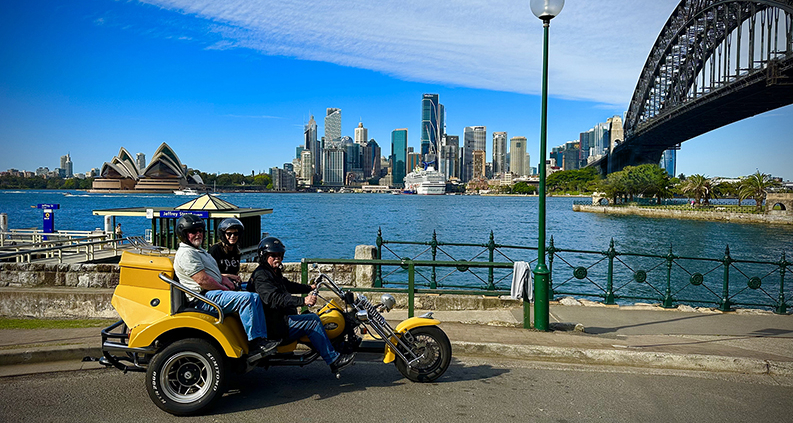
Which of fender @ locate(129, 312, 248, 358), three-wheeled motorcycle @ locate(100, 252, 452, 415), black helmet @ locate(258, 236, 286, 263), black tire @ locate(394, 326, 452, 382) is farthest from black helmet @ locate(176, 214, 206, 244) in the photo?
black tire @ locate(394, 326, 452, 382)

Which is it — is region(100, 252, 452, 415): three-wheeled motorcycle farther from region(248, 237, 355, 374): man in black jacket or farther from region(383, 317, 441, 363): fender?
region(383, 317, 441, 363): fender

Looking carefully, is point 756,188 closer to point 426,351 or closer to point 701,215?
point 701,215

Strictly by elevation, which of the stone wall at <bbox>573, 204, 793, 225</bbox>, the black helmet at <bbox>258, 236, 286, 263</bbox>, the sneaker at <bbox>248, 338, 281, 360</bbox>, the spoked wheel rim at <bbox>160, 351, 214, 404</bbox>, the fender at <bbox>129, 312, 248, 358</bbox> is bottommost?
the stone wall at <bbox>573, 204, 793, 225</bbox>

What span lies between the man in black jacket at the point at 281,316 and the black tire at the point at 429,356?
0.76 m

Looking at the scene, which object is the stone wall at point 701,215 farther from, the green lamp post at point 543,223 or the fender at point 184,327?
the fender at point 184,327

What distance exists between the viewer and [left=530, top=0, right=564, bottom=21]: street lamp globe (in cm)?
812

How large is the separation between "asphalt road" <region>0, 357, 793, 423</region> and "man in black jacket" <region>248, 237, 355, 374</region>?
458 millimetres

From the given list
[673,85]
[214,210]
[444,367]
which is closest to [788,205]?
[673,85]

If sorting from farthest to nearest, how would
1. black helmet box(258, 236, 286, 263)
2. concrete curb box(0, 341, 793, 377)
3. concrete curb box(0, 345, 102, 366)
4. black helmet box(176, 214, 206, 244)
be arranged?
concrete curb box(0, 341, 793, 377), concrete curb box(0, 345, 102, 366), black helmet box(258, 236, 286, 263), black helmet box(176, 214, 206, 244)

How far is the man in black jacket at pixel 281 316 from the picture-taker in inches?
219

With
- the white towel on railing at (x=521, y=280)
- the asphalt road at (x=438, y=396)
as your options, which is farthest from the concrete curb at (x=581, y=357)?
the white towel on railing at (x=521, y=280)

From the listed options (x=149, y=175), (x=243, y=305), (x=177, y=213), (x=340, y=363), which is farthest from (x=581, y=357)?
(x=149, y=175)

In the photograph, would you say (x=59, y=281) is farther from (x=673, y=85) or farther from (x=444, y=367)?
(x=673, y=85)

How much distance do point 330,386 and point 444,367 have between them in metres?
1.32
